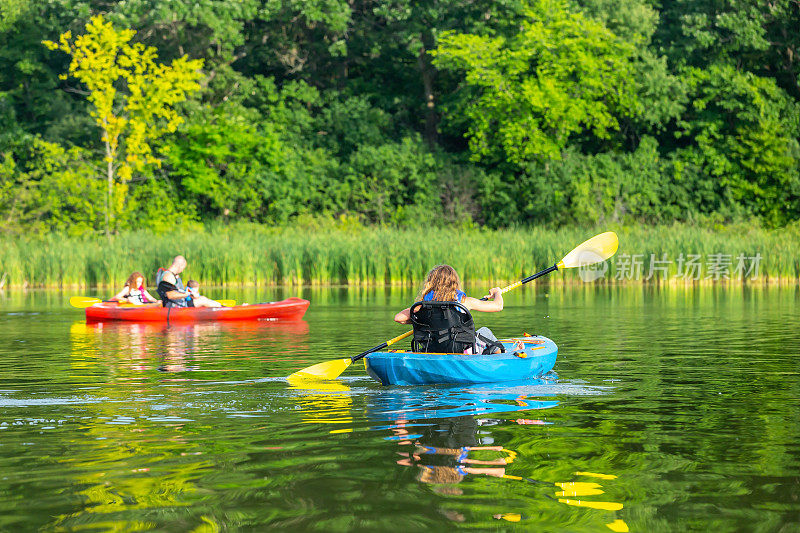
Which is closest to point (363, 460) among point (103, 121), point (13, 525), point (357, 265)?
point (13, 525)

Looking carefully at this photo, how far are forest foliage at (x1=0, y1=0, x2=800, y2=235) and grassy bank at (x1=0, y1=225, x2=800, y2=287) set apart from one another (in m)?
8.59

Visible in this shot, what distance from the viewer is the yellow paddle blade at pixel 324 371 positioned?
10234mm

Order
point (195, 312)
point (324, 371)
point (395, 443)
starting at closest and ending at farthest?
point (395, 443), point (324, 371), point (195, 312)

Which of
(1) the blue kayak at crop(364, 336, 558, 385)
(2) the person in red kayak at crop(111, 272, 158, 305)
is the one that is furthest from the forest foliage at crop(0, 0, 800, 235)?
(1) the blue kayak at crop(364, 336, 558, 385)

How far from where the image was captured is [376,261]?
27734mm

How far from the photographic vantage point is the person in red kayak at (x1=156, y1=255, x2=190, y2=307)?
18312mm

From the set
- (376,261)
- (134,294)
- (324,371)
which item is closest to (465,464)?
(324,371)

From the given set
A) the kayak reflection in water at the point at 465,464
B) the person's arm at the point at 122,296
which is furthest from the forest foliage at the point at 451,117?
the kayak reflection in water at the point at 465,464

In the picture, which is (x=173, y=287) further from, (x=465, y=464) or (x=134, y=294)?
(x=465, y=464)

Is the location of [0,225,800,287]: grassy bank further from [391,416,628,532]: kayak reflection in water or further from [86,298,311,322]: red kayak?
[391,416,628,532]: kayak reflection in water

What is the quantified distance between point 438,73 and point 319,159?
585cm

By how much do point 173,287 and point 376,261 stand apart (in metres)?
9.82

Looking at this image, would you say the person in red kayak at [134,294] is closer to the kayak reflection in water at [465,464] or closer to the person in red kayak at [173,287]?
the person in red kayak at [173,287]

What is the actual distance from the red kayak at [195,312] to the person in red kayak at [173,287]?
17 centimetres
